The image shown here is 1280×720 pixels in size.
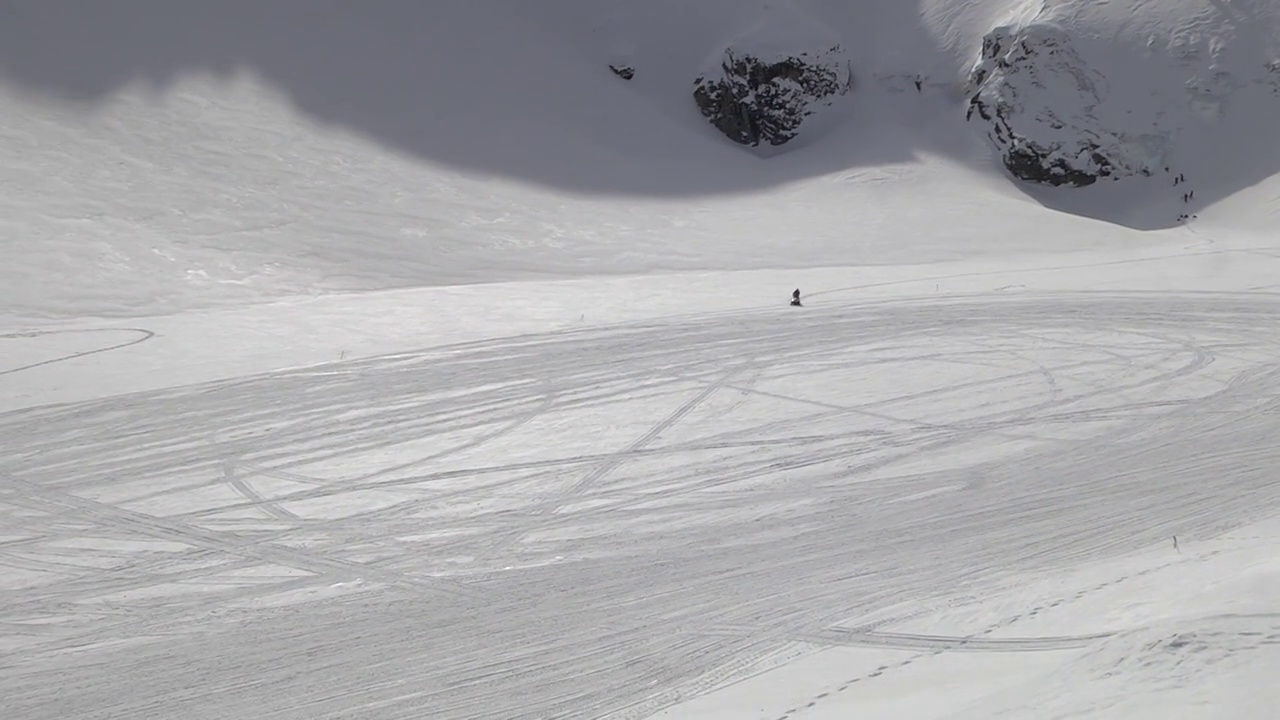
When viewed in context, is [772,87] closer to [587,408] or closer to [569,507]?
[587,408]

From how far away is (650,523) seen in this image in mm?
7824

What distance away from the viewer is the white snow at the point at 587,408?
18.5 ft

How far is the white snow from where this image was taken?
18.5 feet

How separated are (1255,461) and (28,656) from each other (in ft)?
29.6

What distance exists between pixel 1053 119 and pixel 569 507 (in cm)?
2565

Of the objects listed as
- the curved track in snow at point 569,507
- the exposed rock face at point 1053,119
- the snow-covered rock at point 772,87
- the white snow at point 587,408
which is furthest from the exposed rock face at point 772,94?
the curved track in snow at point 569,507

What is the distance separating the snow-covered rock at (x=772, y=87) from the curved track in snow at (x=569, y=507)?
2091 cm

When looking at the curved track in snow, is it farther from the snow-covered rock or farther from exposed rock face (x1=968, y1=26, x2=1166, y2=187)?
the snow-covered rock

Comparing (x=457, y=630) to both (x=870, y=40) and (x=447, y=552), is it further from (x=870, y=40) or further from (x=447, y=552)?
(x=870, y=40)

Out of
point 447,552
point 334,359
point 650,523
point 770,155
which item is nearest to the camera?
point 447,552

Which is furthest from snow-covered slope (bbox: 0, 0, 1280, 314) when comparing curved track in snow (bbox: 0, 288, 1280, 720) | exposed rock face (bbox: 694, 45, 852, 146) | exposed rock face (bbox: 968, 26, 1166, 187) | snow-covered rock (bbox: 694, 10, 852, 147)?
curved track in snow (bbox: 0, 288, 1280, 720)

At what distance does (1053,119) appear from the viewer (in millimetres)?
29469

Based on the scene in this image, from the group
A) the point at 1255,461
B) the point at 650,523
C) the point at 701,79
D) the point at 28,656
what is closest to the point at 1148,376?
the point at 1255,461

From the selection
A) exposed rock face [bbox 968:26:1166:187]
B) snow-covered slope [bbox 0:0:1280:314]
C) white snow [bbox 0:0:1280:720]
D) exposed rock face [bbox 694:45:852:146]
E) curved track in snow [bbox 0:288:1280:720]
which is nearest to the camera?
white snow [bbox 0:0:1280:720]
